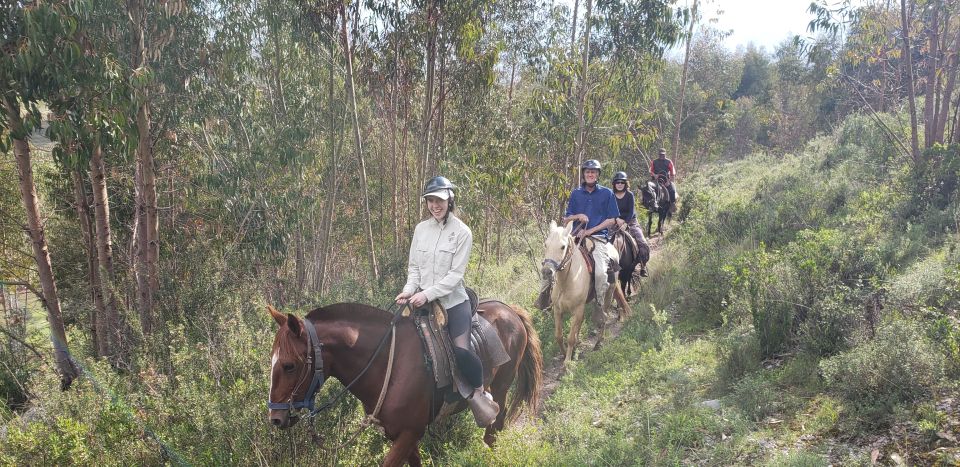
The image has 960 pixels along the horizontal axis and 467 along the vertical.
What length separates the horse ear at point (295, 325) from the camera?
351cm

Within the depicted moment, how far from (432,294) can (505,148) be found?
28.2 ft

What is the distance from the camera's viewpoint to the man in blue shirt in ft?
25.0

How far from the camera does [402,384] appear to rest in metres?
4.09

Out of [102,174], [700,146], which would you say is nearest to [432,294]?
[102,174]

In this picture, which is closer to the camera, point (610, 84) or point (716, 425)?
point (716, 425)

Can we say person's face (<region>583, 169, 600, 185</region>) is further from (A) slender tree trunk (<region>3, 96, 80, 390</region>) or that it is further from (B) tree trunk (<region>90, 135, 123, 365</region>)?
(A) slender tree trunk (<region>3, 96, 80, 390</region>)

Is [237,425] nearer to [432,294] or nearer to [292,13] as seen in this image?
[432,294]

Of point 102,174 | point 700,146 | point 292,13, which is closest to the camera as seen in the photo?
point 102,174

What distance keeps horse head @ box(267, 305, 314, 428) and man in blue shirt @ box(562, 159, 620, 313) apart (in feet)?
15.9

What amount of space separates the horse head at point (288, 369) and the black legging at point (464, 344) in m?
1.17

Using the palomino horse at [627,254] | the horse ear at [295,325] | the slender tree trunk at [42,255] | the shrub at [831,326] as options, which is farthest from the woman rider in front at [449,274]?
the palomino horse at [627,254]

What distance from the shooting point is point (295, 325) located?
11.7 feet

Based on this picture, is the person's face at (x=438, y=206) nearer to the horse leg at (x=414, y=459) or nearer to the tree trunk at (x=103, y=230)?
the horse leg at (x=414, y=459)

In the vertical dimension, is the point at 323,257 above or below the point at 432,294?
below
